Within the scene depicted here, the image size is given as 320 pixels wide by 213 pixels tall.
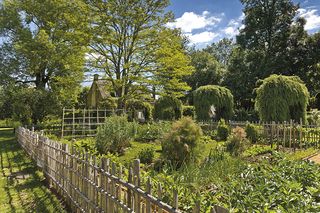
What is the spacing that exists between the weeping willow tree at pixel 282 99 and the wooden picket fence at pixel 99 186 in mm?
12288

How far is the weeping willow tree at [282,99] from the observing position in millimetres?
15000

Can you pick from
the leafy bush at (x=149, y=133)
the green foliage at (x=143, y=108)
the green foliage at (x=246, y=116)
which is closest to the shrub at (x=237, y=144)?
the leafy bush at (x=149, y=133)

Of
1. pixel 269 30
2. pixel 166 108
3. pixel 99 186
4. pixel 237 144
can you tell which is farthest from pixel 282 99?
pixel 269 30

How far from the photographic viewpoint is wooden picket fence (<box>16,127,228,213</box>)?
280cm

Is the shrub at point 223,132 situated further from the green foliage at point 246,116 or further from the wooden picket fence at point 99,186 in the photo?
the green foliage at point 246,116

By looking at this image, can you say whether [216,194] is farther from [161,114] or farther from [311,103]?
[311,103]

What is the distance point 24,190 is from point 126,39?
41.1 feet

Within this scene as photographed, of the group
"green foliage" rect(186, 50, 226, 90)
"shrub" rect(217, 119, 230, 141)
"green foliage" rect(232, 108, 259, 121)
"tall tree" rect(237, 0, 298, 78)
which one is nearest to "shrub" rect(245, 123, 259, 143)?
"shrub" rect(217, 119, 230, 141)

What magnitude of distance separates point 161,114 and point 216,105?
426cm

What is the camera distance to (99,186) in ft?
12.8

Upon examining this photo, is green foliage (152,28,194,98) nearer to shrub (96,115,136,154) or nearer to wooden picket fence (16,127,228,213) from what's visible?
shrub (96,115,136,154)

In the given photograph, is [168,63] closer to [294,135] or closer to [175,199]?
[294,135]

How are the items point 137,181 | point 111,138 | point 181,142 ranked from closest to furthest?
point 137,181
point 181,142
point 111,138

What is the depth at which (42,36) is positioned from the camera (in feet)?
63.6
